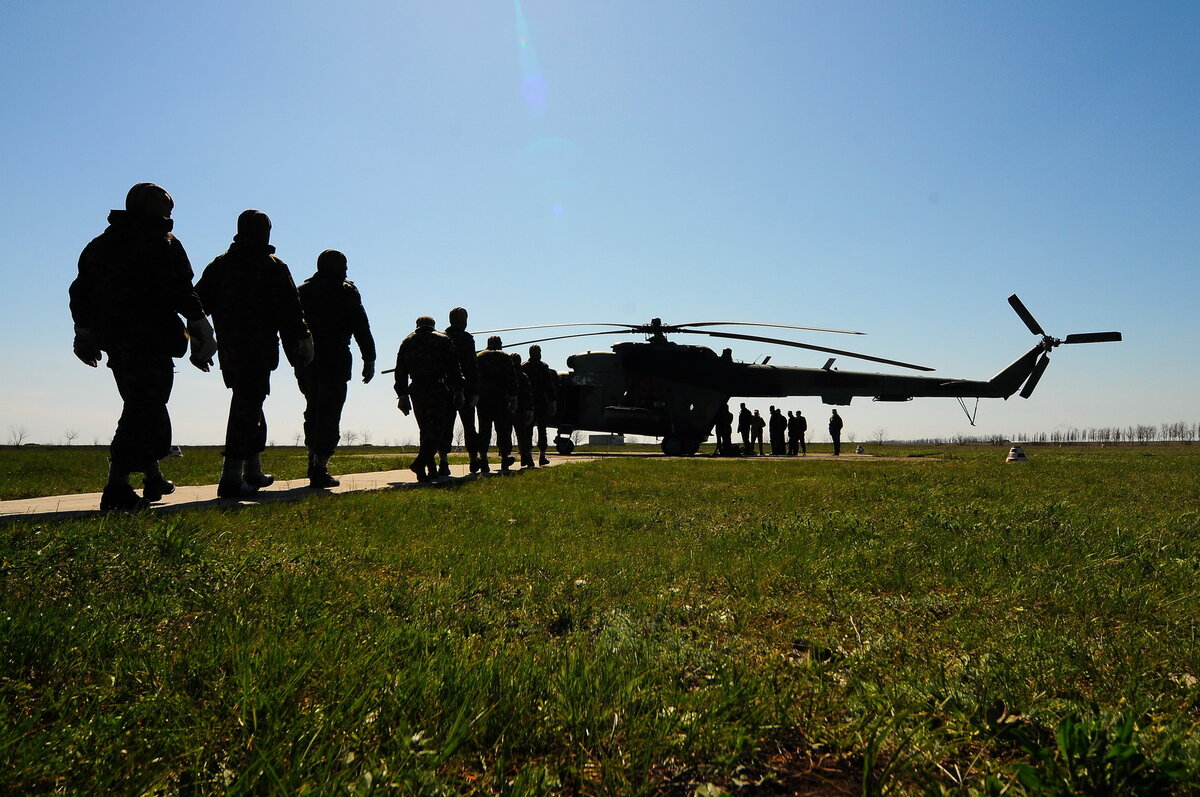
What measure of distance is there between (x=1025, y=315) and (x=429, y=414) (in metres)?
20.6

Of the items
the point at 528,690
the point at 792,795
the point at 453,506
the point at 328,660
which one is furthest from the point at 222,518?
the point at 792,795

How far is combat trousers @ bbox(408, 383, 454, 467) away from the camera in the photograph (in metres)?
8.34

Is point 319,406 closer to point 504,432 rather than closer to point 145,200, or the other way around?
point 145,200

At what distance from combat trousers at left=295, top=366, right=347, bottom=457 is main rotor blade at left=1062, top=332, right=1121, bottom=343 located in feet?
67.5

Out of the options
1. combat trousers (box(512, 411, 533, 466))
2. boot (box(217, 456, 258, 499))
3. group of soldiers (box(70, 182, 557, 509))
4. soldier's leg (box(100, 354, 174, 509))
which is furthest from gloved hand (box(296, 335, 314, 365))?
combat trousers (box(512, 411, 533, 466))

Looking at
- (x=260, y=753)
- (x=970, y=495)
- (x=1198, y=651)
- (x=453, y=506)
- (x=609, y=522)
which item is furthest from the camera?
(x=970, y=495)

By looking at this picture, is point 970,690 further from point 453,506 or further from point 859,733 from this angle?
point 453,506

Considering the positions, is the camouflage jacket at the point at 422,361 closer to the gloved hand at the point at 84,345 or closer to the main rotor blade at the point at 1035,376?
the gloved hand at the point at 84,345

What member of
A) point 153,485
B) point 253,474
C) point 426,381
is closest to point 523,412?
point 426,381

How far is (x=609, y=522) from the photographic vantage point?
5047 millimetres

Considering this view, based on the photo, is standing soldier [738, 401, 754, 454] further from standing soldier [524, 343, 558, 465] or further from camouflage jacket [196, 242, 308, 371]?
camouflage jacket [196, 242, 308, 371]

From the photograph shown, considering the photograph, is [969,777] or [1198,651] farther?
[1198,651]

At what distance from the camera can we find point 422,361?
8375 mm

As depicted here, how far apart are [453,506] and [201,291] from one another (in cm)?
303
